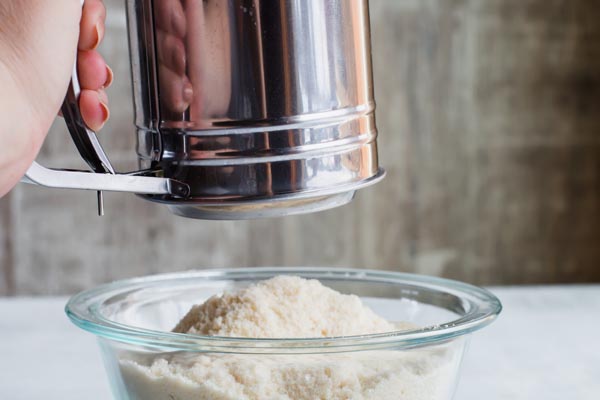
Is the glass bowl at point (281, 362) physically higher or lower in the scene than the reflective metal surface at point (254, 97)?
lower

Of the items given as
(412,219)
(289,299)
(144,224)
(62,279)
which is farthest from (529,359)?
(62,279)

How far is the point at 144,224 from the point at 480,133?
2.06ft

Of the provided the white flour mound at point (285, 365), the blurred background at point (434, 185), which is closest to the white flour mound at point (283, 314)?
the white flour mound at point (285, 365)

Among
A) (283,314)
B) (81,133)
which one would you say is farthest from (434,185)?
(81,133)

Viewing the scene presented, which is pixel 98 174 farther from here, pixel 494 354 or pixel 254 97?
pixel 494 354

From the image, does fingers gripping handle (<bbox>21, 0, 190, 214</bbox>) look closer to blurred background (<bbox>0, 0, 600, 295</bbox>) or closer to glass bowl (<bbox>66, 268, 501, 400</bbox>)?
glass bowl (<bbox>66, 268, 501, 400</bbox>)

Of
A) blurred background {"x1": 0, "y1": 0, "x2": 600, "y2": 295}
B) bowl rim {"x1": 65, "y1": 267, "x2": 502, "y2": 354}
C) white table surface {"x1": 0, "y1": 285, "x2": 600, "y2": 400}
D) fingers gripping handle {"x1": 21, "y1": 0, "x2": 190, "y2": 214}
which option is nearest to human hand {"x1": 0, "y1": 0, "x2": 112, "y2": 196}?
fingers gripping handle {"x1": 21, "y1": 0, "x2": 190, "y2": 214}

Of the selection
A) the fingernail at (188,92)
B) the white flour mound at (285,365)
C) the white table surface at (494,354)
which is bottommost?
the white table surface at (494,354)

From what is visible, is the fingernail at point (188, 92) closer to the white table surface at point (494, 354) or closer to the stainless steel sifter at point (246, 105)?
the stainless steel sifter at point (246, 105)

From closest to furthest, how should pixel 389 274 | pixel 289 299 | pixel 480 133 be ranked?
pixel 289 299, pixel 389 274, pixel 480 133

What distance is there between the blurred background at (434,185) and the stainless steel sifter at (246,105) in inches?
37.2

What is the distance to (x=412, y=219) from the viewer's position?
159 centimetres

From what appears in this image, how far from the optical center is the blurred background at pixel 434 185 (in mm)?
1535

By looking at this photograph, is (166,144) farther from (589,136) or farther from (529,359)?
(589,136)
